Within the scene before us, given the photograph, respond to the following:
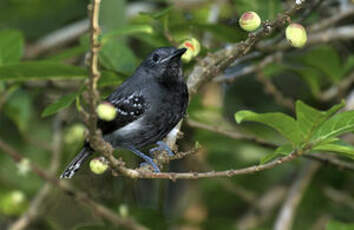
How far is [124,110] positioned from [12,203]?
6.13 feet

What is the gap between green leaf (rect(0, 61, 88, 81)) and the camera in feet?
11.2

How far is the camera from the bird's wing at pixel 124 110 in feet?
11.3

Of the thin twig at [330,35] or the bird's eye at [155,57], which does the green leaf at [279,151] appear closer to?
the bird's eye at [155,57]

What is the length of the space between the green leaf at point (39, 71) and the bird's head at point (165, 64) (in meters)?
0.52

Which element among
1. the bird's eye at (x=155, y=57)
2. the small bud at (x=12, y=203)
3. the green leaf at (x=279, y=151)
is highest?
the bird's eye at (x=155, y=57)

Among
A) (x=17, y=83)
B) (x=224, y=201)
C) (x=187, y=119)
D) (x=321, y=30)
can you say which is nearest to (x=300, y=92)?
(x=224, y=201)

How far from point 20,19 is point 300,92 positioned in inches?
123

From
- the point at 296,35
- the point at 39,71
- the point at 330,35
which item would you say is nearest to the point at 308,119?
the point at 296,35

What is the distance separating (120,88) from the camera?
3.64 meters

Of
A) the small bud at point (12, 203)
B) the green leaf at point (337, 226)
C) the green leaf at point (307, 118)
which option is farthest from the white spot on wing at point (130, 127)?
the small bud at point (12, 203)

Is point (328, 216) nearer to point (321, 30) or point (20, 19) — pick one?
point (321, 30)

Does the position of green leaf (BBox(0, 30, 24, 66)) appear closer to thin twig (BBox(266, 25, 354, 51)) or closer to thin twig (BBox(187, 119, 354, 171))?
thin twig (BBox(187, 119, 354, 171))

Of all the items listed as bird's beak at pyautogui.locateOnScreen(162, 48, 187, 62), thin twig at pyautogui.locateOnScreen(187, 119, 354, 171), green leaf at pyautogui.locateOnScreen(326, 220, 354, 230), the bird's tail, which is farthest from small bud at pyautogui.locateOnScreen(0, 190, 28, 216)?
green leaf at pyautogui.locateOnScreen(326, 220, 354, 230)

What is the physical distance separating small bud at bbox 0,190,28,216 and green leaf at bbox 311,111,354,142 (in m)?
2.98
